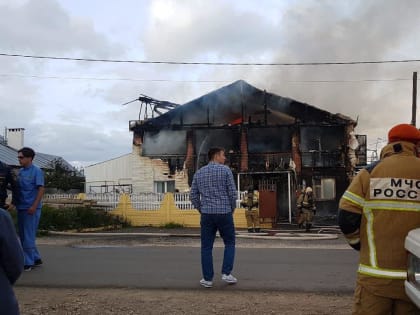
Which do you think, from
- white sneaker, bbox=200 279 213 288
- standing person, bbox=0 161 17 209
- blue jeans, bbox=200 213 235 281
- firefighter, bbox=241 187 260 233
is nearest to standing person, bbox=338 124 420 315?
blue jeans, bbox=200 213 235 281

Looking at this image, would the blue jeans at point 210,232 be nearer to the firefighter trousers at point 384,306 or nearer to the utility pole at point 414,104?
the firefighter trousers at point 384,306

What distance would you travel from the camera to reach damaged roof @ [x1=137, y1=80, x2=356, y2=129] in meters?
25.7

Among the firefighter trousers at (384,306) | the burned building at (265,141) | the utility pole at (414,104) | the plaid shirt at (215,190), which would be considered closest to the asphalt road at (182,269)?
the plaid shirt at (215,190)

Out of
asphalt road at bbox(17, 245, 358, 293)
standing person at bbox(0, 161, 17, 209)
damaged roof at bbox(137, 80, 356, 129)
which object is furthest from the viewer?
damaged roof at bbox(137, 80, 356, 129)

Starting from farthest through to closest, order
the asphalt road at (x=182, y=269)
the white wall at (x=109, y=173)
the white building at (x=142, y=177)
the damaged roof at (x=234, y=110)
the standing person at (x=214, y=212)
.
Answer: the white wall at (x=109, y=173), the white building at (x=142, y=177), the damaged roof at (x=234, y=110), the asphalt road at (x=182, y=269), the standing person at (x=214, y=212)

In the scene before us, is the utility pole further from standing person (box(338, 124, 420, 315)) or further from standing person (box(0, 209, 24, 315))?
standing person (box(0, 209, 24, 315))

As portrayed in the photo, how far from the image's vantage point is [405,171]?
10.5ft

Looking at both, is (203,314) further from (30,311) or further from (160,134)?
(160,134)

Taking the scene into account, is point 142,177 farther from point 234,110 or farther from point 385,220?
point 385,220

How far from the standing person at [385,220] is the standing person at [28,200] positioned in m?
5.04

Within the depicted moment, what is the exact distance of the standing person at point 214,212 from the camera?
19.6 feet

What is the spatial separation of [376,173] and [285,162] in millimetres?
21745

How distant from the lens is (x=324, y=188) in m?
25.0

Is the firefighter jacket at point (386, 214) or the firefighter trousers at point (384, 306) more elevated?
the firefighter jacket at point (386, 214)
